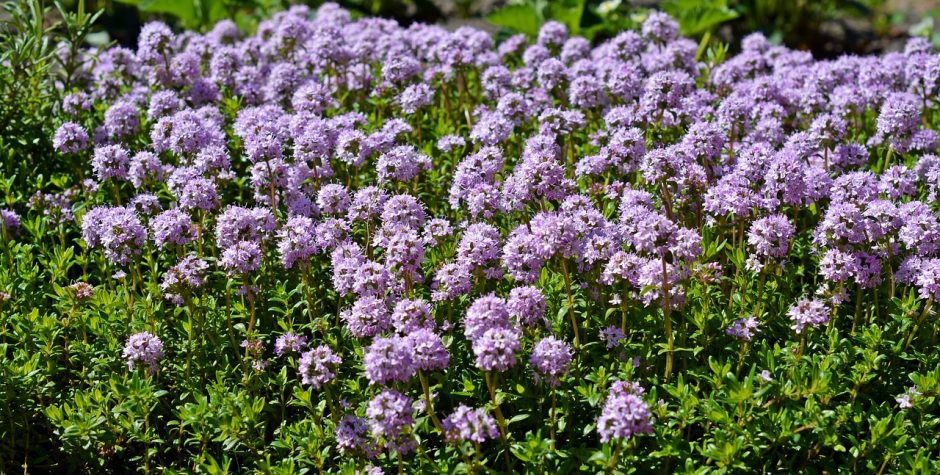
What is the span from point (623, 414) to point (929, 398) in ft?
5.03

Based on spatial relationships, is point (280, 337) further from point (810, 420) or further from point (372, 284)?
point (810, 420)

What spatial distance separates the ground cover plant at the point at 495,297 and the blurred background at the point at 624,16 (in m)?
3.64

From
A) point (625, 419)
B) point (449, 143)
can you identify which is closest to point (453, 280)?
point (625, 419)

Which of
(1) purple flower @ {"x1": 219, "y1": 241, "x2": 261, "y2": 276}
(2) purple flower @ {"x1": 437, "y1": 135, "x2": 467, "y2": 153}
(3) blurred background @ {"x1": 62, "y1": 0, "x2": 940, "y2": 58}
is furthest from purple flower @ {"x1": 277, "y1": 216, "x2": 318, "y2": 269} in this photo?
(3) blurred background @ {"x1": 62, "y1": 0, "x2": 940, "y2": 58}

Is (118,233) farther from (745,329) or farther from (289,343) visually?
(745,329)

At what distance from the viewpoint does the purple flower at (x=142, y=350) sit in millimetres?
4844

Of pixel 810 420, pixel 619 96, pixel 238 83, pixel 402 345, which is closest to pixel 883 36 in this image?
pixel 619 96

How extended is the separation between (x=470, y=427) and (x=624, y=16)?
8.49 metres

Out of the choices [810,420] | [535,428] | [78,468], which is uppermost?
[810,420]

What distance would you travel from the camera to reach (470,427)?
4027 mm

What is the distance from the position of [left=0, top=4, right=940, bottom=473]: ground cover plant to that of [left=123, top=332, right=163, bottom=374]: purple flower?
0.06 ft

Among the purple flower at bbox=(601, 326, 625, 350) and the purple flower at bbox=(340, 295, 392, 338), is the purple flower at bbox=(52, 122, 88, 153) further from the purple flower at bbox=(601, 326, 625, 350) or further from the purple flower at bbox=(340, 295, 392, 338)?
the purple flower at bbox=(601, 326, 625, 350)

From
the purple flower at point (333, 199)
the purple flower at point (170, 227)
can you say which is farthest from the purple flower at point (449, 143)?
the purple flower at point (170, 227)

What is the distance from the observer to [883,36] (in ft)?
43.4
